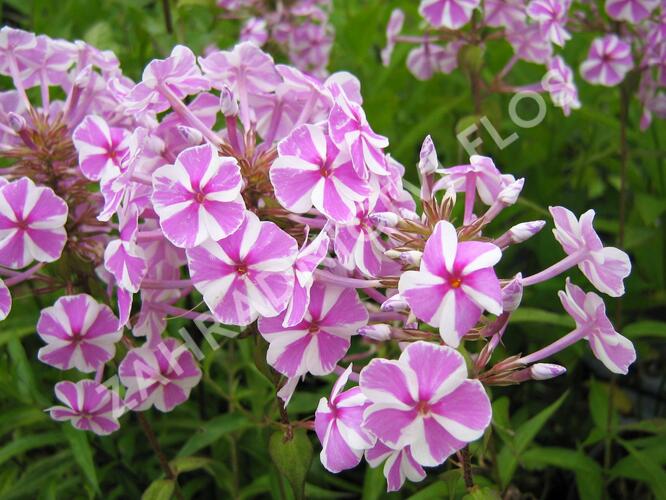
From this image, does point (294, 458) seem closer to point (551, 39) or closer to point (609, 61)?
point (551, 39)

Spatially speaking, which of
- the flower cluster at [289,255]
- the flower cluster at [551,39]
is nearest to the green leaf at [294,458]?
the flower cluster at [289,255]

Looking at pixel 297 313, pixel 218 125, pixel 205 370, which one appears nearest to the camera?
pixel 297 313

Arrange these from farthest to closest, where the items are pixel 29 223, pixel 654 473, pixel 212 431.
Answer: pixel 654 473 → pixel 212 431 → pixel 29 223

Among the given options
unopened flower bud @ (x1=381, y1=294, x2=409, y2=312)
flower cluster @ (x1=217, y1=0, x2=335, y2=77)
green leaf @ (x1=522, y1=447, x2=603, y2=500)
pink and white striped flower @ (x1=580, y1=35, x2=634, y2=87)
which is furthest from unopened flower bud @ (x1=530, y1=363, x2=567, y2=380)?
flower cluster @ (x1=217, y1=0, x2=335, y2=77)

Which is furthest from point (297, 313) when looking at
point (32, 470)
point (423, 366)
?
point (32, 470)

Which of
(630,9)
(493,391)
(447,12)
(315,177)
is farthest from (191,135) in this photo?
(493,391)

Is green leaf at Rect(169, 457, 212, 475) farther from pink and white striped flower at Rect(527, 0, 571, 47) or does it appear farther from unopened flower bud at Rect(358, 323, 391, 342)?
pink and white striped flower at Rect(527, 0, 571, 47)

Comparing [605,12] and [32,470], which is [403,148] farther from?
[32,470]

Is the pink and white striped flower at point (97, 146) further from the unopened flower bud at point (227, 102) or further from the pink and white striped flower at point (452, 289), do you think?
the pink and white striped flower at point (452, 289)
